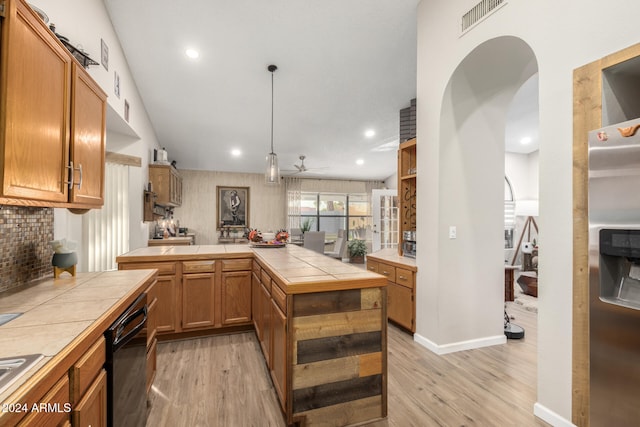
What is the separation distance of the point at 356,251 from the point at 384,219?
1230mm

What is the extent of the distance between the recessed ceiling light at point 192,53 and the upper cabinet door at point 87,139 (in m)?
2.02

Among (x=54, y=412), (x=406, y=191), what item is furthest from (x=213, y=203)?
(x=54, y=412)

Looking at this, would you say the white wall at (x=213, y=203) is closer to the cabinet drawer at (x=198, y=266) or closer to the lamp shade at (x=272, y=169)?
the lamp shade at (x=272, y=169)

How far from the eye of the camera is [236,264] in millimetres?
3086

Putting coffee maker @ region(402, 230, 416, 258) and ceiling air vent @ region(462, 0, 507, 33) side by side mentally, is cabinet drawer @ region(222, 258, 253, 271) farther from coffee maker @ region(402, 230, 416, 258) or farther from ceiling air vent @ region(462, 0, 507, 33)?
ceiling air vent @ region(462, 0, 507, 33)

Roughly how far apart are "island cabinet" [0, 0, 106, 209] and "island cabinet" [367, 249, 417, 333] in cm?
272

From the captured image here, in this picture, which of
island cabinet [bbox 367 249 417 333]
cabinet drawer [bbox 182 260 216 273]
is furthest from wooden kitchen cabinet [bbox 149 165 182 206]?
island cabinet [bbox 367 249 417 333]

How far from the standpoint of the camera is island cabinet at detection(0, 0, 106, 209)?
1.04 m

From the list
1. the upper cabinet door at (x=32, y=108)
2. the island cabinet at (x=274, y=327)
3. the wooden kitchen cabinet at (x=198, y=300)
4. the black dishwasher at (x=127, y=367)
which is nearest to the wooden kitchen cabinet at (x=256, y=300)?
the island cabinet at (x=274, y=327)

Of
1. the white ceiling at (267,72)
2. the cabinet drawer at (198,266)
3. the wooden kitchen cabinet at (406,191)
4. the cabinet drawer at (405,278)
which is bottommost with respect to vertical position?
the cabinet drawer at (405,278)

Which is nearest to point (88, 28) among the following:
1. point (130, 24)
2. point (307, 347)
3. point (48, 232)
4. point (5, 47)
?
point (130, 24)

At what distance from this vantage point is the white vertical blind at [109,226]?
3424 mm

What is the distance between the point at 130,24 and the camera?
10.6 ft

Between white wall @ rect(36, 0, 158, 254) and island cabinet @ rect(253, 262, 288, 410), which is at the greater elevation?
white wall @ rect(36, 0, 158, 254)
